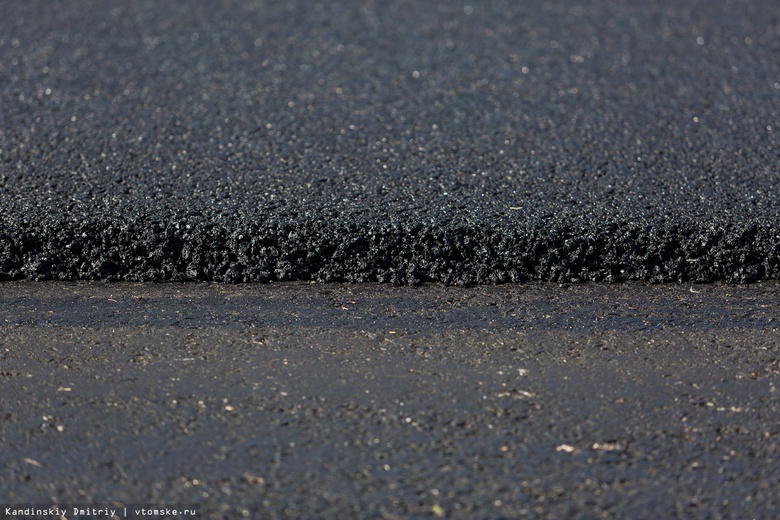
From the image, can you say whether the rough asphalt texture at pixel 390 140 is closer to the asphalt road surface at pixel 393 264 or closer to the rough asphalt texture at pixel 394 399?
the asphalt road surface at pixel 393 264

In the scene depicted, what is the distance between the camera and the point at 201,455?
2268 mm

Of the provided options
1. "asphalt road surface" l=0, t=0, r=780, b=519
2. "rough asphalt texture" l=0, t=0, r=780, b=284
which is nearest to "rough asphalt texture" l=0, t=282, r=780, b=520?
"asphalt road surface" l=0, t=0, r=780, b=519

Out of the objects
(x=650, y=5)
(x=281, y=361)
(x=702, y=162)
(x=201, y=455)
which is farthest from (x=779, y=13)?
(x=201, y=455)

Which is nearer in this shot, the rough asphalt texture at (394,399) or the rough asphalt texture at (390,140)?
the rough asphalt texture at (394,399)

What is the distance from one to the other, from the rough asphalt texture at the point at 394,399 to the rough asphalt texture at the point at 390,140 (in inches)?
6.0

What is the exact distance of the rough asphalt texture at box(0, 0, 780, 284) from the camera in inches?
127

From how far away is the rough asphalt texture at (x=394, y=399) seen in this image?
214 cm

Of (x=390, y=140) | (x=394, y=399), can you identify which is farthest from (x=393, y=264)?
(x=390, y=140)

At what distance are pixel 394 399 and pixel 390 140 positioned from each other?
72.7 inches

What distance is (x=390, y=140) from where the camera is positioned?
4062mm

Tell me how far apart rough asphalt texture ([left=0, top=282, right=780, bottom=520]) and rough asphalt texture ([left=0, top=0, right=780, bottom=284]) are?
153 millimetres

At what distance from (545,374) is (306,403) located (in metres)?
0.75

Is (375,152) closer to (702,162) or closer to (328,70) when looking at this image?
(328,70)

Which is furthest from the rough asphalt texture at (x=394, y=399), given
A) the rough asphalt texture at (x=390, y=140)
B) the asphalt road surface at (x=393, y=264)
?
the rough asphalt texture at (x=390, y=140)
